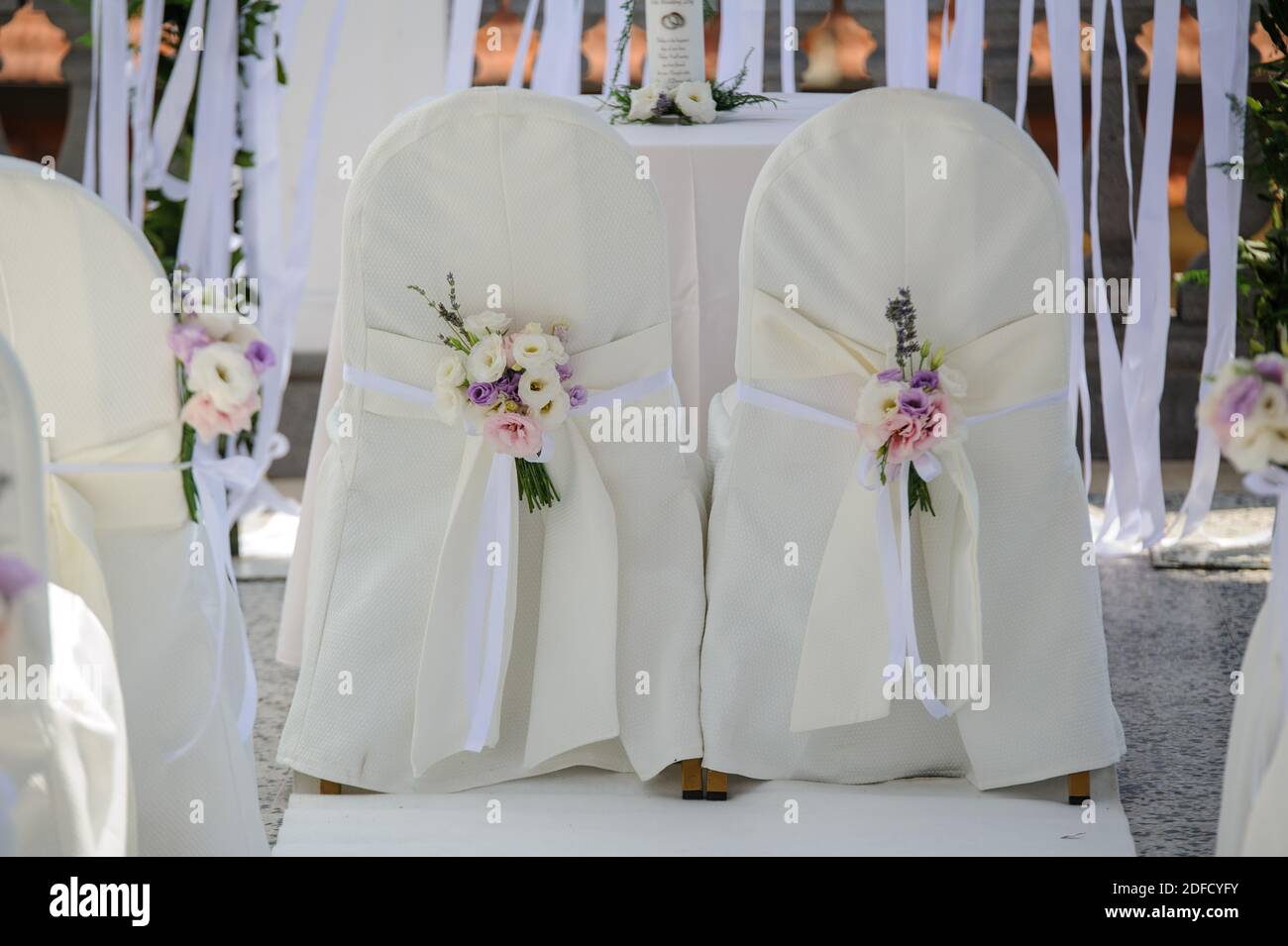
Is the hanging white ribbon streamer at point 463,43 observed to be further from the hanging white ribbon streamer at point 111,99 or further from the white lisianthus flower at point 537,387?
the white lisianthus flower at point 537,387

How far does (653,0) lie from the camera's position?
322 centimetres

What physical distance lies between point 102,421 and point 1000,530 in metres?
1.19

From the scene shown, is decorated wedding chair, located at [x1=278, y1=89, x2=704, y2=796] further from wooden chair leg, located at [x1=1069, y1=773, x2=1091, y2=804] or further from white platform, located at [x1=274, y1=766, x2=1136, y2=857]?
wooden chair leg, located at [x1=1069, y1=773, x2=1091, y2=804]

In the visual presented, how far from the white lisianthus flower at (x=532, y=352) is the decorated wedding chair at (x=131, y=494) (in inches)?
17.6

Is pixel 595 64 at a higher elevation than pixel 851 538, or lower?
higher

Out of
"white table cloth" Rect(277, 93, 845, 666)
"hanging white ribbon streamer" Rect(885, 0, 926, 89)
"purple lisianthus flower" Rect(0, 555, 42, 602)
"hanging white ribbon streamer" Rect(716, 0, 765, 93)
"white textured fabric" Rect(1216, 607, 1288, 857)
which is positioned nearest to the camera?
"purple lisianthus flower" Rect(0, 555, 42, 602)

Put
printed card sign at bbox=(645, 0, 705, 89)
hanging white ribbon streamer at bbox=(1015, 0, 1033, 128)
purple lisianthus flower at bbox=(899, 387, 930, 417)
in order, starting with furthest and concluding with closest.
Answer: hanging white ribbon streamer at bbox=(1015, 0, 1033, 128), printed card sign at bbox=(645, 0, 705, 89), purple lisianthus flower at bbox=(899, 387, 930, 417)

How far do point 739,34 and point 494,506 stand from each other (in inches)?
79.2

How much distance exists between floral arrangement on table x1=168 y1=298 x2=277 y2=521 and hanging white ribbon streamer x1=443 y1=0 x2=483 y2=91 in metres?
1.98

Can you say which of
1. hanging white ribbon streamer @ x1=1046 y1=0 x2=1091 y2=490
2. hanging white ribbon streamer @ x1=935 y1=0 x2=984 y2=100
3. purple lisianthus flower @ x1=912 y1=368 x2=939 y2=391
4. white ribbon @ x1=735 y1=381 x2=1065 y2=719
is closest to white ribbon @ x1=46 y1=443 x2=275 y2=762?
white ribbon @ x1=735 y1=381 x2=1065 y2=719

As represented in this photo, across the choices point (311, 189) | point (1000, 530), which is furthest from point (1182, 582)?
point (311, 189)

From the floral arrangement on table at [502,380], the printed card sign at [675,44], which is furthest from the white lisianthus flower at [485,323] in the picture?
the printed card sign at [675,44]

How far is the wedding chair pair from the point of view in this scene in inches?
85.3

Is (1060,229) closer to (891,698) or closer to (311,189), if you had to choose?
(891,698)
